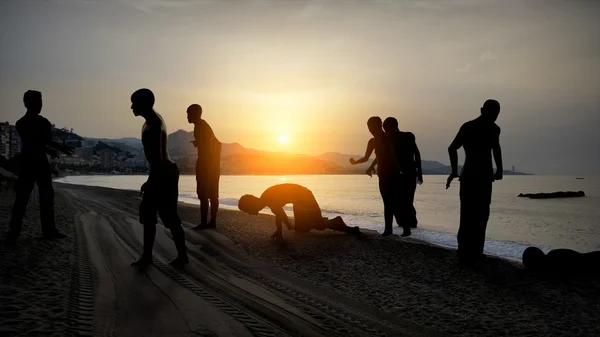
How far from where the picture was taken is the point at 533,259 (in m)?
6.78

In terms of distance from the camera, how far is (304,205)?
9820 mm

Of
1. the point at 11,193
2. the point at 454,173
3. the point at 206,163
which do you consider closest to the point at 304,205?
the point at 206,163

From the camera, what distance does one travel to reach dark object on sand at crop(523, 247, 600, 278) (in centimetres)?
647

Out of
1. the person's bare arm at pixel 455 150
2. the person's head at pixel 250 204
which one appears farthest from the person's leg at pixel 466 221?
the person's head at pixel 250 204

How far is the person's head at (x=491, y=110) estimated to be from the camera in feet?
22.8

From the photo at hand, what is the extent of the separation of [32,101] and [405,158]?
857cm

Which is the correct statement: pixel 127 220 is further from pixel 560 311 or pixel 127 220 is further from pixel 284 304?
pixel 560 311

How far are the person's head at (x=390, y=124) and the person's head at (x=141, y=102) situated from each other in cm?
674

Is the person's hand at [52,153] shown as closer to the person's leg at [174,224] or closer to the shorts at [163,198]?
the shorts at [163,198]

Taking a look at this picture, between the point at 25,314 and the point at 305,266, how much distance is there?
13.4 ft

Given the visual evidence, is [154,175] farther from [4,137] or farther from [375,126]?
[4,137]

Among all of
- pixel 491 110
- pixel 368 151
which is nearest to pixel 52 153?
pixel 368 151

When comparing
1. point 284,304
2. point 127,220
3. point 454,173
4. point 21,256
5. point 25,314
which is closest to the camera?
point 25,314

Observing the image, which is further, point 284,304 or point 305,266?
point 305,266
